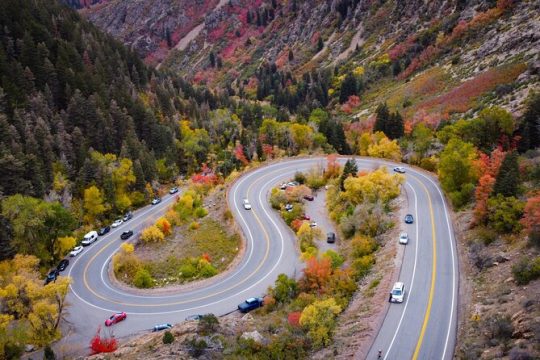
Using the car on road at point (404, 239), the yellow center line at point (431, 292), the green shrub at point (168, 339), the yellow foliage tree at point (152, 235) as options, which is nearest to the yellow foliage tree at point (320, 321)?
the yellow center line at point (431, 292)

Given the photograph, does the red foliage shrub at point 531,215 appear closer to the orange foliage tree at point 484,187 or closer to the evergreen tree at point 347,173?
the orange foliage tree at point 484,187

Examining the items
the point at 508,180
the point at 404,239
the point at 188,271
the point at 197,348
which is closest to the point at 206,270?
the point at 188,271

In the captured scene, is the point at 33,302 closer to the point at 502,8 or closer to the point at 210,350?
the point at 210,350

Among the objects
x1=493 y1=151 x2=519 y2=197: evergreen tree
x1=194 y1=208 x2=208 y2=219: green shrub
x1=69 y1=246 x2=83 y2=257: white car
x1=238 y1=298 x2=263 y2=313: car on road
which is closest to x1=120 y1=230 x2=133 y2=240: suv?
x1=69 y1=246 x2=83 y2=257: white car

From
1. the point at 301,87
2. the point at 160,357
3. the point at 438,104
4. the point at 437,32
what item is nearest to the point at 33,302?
the point at 160,357

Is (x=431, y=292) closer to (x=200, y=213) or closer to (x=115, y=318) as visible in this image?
(x=115, y=318)

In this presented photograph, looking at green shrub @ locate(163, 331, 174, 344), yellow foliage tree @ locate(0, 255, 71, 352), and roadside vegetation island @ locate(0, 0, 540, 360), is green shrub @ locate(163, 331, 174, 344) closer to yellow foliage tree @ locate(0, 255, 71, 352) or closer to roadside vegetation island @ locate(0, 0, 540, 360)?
roadside vegetation island @ locate(0, 0, 540, 360)
